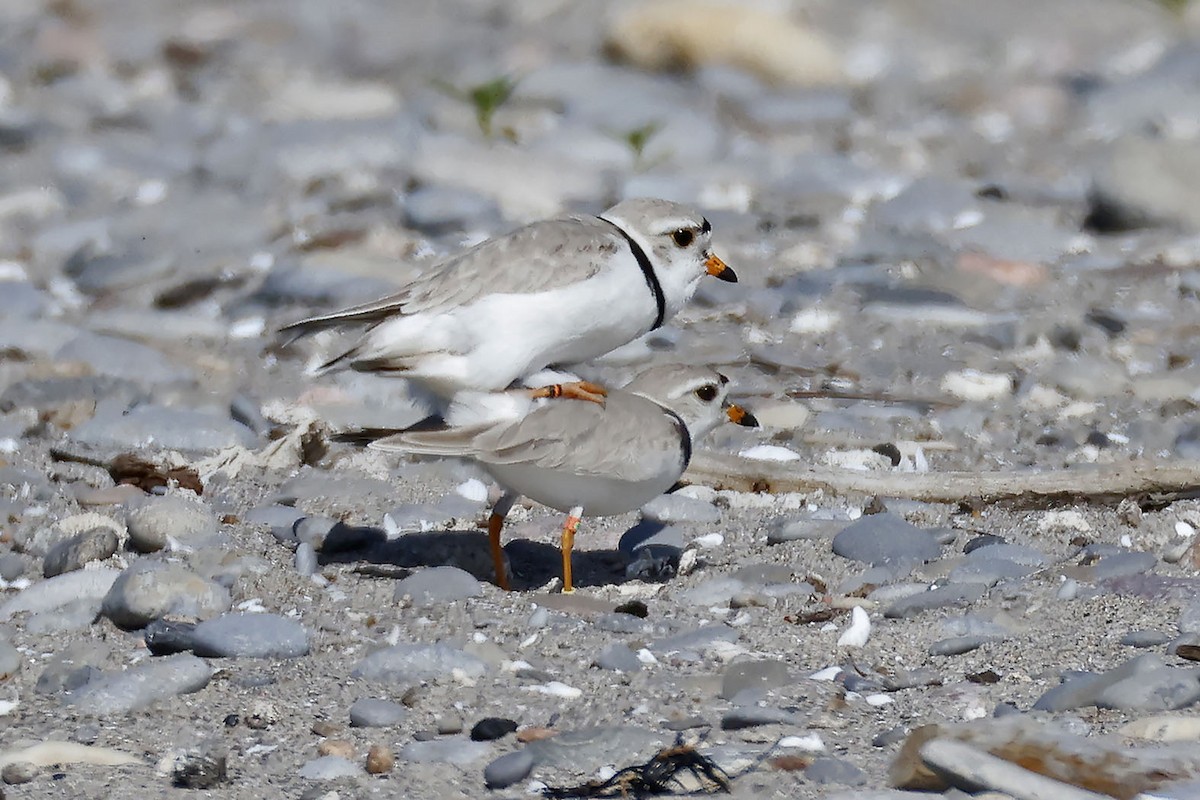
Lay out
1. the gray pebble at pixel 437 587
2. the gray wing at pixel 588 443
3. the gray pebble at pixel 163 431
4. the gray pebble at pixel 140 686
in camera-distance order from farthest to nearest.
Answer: the gray pebble at pixel 163 431, the gray wing at pixel 588 443, the gray pebble at pixel 437 587, the gray pebble at pixel 140 686

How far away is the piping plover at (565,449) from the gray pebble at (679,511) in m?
0.29

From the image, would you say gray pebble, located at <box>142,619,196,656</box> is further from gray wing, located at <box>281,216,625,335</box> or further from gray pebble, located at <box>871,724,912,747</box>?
gray pebble, located at <box>871,724,912,747</box>

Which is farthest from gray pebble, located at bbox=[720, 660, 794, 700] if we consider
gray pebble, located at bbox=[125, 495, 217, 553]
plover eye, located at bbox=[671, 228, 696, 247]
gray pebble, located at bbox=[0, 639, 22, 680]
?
plover eye, located at bbox=[671, 228, 696, 247]

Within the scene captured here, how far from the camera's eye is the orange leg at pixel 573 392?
4.96 meters

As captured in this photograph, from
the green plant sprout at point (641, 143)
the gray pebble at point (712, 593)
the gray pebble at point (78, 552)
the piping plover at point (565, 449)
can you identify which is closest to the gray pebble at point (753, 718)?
the gray pebble at point (712, 593)

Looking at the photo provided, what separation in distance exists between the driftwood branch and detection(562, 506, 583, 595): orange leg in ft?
2.35

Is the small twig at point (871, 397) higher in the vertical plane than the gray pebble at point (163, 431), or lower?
higher

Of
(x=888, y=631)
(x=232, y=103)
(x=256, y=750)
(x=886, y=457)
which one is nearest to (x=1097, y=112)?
(x=232, y=103)

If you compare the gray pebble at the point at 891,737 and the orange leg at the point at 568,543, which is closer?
the gray pebble at the point at 891,737

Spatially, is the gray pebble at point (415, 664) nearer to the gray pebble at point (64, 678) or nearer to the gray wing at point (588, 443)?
the gray pebble at point (64, 678)

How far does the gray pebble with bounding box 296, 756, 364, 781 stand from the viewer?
3.35m

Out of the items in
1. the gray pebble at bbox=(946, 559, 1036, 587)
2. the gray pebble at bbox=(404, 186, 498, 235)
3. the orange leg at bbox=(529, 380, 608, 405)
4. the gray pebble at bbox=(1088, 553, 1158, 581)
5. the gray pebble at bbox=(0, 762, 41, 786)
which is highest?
the gray pebble at bbox=(1088, 553, 1158, 581)

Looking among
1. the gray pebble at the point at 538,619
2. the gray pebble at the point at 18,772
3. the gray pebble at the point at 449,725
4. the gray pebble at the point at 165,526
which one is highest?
the gray pebble at the point at 449,725

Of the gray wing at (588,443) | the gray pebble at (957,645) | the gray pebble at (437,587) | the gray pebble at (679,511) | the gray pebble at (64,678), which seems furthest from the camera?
the gray pebble at (679,511)
